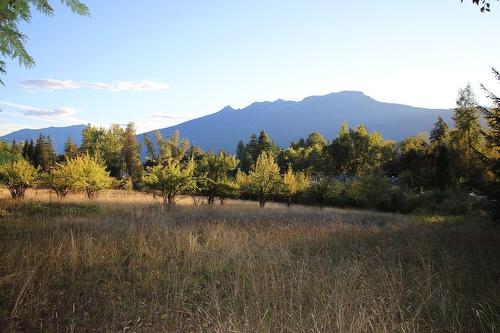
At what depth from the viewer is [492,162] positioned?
821 centimetres

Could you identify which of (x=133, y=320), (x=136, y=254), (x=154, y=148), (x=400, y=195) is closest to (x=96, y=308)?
(x=133, y=320)

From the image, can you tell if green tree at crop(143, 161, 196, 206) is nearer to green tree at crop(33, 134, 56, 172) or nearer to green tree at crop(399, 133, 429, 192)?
green tree at crop(399, 133, 429, 192)

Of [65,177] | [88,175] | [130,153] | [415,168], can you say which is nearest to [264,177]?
[88,175]

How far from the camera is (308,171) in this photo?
49.4 metres

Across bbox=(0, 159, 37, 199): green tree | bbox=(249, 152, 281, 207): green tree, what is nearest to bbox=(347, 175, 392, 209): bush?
bbox=(249, 152, 281, 207): green tree

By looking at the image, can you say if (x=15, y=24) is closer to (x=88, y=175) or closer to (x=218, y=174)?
(x=88, y=175)

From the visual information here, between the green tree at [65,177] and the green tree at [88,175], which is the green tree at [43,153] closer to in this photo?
the green tree at [88,175]

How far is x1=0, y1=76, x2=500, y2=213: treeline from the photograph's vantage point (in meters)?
20.1

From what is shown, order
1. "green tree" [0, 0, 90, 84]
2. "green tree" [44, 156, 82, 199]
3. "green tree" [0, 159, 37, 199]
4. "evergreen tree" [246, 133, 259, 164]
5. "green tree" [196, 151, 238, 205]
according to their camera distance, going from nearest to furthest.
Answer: "green tree" [0, 0, 90, 84]
"green tree" [0, 159, 37, 199]
"green tree" [44, 156, 82, 199]
"green tree" [196, 151, 238, 205]
"evergreen tree" [246, 133, 259, 164]

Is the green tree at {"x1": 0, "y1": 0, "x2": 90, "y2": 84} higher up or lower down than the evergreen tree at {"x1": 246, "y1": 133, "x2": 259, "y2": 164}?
higher up

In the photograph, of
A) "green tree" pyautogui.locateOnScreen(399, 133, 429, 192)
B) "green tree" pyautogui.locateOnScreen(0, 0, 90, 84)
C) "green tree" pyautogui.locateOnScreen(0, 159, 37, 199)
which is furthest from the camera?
"green tree" pyautogui.locateOnScreen(399, 133, 429, 192)

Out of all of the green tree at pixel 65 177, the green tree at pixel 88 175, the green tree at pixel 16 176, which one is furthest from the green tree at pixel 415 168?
the green tree at pixel 16 176

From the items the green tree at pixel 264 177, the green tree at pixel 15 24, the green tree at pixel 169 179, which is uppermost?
the green tree at pixel 15 24

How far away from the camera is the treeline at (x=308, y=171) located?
2012 cm
